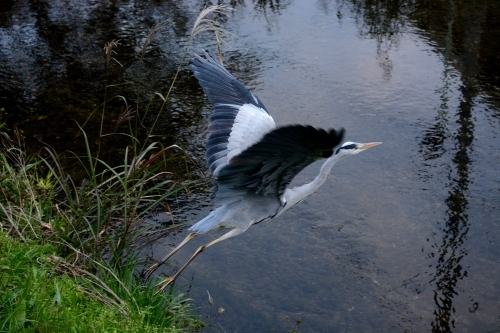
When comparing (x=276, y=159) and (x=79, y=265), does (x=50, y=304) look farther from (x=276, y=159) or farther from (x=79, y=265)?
(x=276, y=159)

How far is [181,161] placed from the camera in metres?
Result: 4.99

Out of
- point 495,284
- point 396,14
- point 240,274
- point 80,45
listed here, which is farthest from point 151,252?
point 396,14

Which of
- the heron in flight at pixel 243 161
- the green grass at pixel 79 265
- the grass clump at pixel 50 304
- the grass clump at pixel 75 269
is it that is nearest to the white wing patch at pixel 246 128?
the heron in flight at pixel 243 161

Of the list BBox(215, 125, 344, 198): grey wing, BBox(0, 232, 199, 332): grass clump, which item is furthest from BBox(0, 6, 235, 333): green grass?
BBox(215, 125, 344, 198): grey wing

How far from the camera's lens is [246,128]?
3.59 m

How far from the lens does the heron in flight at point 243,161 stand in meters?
3.21

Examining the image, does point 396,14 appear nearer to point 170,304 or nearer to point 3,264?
point 170,304

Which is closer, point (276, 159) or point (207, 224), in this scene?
point (276, 159)

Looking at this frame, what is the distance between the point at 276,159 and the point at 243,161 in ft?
0.53

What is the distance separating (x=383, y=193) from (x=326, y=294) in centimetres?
113

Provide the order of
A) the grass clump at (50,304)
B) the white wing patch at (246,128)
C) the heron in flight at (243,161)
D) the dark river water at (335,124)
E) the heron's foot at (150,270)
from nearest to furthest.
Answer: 1. the grass clump at (50,304)
2. the heron in flight at (243,161)
3. the white wing patch at (246,128)
4. the heron's foot at (150,270)
5. the dark river water at (335,124)

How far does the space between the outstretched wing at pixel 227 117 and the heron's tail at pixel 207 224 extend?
254mm

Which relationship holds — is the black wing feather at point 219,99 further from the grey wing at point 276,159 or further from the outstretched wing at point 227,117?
the grey wing at point 276,159

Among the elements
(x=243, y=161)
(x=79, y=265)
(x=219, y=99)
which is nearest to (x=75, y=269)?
(x=79, y=265)
